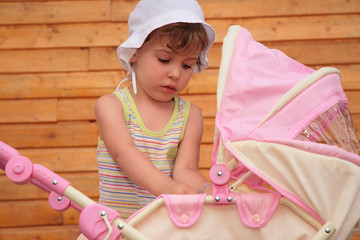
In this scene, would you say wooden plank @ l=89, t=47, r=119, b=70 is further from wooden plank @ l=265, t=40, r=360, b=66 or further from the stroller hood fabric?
the stroller hood fabric

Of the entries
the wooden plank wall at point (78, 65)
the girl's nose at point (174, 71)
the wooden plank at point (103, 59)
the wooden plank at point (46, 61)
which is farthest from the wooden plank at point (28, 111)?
the girl's nose at point (174, 71)

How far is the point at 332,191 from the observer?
104 cm

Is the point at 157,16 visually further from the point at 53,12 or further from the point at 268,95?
the point at 53,12

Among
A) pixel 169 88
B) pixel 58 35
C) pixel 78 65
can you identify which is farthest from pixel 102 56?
pixel 169 88

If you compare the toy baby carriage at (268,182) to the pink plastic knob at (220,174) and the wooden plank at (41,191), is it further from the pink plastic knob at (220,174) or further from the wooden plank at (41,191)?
the wooden plank at (41,191)

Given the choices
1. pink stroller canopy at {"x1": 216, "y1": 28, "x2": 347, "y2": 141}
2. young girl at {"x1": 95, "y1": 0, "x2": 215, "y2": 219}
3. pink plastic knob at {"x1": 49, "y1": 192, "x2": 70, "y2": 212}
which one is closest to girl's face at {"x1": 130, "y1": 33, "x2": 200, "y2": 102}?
young girl at {"x1": 95, "y1": 0, "x2": 215, "y2": 219}

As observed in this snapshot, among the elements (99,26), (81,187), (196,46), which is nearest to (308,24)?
(99,26)

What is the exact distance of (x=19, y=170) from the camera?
41.3 inches

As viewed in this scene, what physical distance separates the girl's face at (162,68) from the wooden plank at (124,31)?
1.13 meters

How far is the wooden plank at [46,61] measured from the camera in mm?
2633

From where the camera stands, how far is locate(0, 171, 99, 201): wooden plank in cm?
260

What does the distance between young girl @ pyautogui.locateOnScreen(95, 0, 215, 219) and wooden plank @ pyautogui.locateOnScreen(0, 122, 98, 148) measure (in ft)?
3.40

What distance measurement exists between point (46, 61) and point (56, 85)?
5.7 inches

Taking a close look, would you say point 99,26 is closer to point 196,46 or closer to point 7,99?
point 7,99
